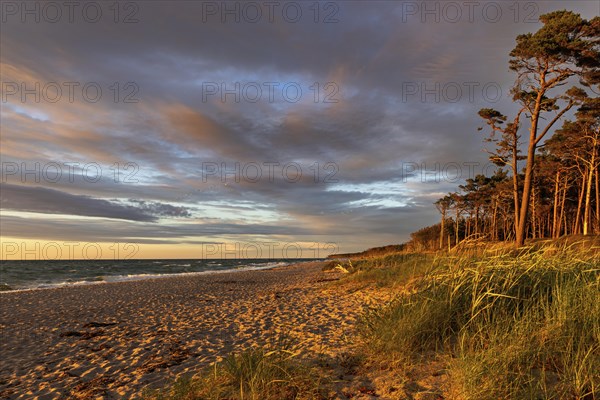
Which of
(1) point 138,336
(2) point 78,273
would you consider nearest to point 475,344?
(1) point 138,336

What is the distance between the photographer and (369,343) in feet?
18.3

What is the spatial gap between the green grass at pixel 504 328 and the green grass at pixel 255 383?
1453 millimetres

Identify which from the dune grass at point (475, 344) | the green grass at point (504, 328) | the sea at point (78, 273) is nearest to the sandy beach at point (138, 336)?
the dune grass at point (475, 344)

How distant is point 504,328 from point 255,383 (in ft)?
11.8

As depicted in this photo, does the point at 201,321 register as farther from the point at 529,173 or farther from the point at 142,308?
the point at 529,173

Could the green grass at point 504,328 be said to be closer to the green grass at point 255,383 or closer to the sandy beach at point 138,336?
the green grass at point 255,383

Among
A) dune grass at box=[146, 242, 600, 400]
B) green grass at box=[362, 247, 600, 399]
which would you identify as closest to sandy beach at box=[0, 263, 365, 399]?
dune grass at box=[146, 242, 600, 400]

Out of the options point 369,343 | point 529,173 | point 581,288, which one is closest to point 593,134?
point 529,173

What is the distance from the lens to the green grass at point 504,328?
3936mm

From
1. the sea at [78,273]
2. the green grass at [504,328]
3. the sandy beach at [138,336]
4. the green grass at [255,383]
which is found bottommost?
the sea at [78,273]

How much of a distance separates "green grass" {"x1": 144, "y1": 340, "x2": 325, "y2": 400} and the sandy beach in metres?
1.72

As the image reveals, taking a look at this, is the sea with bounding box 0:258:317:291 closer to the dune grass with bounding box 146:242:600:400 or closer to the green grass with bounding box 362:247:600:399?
the dune grass with bounding box 146:242:600:400

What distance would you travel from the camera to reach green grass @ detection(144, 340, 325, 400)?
420 cm

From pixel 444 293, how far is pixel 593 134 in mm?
35672
